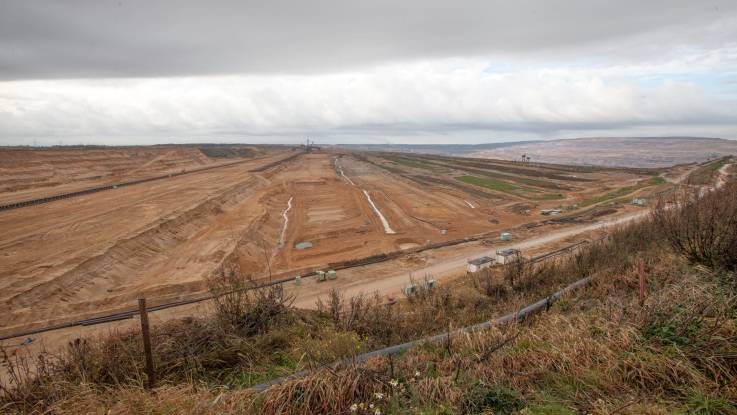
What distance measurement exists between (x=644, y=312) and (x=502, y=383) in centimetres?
274

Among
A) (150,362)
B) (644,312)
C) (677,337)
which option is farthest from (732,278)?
(150,362)

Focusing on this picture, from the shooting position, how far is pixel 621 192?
57.1 metres

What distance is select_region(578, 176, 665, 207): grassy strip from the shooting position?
2014 inches

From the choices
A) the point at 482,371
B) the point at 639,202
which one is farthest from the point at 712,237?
the point at 639,202

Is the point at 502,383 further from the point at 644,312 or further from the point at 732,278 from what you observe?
the point at 732,278

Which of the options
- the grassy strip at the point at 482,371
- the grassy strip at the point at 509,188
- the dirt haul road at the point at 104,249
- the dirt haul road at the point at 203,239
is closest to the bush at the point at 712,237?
the grassy strip at the point at 482,371

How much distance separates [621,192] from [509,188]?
16.5m

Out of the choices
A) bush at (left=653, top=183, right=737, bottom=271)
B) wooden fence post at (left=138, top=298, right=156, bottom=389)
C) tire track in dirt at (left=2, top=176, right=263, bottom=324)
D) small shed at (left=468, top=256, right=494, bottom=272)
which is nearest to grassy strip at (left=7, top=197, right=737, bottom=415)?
wooden fence post at (left=138, top=298, right=156, bottom=389)

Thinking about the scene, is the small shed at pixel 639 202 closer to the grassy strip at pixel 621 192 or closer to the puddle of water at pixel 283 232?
the grassy strip at pixel 621 192

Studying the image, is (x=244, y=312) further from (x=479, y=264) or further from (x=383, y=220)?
(x=383, y=220)

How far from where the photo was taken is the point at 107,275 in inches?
854

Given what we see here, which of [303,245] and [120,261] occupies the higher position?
[120,261]

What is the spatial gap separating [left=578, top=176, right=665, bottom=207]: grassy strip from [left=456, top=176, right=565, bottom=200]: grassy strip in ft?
13.9

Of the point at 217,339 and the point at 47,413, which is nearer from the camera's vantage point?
the point at 47,413
